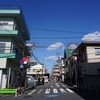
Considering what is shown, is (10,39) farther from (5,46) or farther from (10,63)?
(10,63)

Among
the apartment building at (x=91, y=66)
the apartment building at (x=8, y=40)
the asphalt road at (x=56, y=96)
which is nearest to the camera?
the asphalt road at (x=56, y=96)

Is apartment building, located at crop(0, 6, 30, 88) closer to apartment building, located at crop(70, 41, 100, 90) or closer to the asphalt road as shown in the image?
the asphalt road

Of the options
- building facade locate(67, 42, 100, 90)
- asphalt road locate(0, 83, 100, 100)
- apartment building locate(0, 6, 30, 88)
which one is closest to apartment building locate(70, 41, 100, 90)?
building facade locate(67, 42, 100, 90)

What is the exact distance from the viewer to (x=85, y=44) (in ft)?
105

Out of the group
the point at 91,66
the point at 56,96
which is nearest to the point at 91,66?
the point at 91,66

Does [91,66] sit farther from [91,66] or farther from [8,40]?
[8,40]

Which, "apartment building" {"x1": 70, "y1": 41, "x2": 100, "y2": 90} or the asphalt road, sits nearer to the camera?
the asphalt road

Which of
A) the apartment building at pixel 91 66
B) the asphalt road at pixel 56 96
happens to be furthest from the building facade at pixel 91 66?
the asphalt road at pixel 56 96

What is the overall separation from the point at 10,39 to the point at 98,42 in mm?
15817

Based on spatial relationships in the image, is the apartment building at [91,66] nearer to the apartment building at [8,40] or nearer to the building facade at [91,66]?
the building facade at [91,66]

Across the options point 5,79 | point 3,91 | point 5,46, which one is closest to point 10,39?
point 5,46

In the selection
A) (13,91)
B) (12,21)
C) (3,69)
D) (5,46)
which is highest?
(12,21)

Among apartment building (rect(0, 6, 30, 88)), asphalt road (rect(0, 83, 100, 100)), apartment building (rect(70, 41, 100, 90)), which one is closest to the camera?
asphalt road (rect(0, 83, 100, 100))

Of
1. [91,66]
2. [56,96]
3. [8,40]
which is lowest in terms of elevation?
[56,96]
